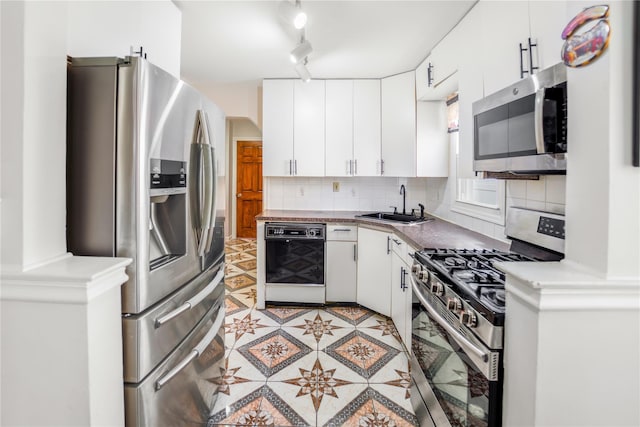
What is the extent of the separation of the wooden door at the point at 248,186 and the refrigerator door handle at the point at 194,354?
4874 mm

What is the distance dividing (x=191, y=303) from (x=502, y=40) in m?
1.95

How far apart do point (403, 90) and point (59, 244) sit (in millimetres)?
3172

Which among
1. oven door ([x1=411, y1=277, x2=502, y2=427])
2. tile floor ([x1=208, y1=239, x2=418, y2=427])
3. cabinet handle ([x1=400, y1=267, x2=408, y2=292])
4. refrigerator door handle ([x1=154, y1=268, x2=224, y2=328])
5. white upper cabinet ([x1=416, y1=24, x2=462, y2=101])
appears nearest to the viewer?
oven door ([x1=411, y1=277, x2=502, y2=427])

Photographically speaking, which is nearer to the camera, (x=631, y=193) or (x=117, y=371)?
(x=631, y=193)

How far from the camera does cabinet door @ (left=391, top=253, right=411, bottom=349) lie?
7.75 ft

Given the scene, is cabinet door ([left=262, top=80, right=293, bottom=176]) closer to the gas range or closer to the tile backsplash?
the tile backsplash

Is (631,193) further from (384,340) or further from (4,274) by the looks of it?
(384,340)

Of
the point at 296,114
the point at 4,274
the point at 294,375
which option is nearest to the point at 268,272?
the point at 294,375

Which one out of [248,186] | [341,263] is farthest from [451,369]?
[248,186]

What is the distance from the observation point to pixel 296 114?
11.8 ft

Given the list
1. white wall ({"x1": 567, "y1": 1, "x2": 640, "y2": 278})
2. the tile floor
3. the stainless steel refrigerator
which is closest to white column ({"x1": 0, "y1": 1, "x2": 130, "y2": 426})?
the stainless steel refrigerator

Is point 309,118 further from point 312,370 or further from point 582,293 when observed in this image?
point 582,293

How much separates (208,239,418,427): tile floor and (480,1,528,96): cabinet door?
6.02 ft

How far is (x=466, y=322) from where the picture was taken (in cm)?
112
